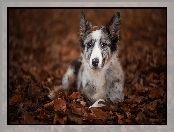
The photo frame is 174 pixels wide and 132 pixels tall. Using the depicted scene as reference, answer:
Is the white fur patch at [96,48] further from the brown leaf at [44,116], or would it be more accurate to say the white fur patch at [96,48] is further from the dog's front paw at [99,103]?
the brown leaf at [44,116]

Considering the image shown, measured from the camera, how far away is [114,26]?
17.0 ft

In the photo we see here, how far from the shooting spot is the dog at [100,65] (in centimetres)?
509

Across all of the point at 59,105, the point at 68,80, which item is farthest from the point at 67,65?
the point at 59,105

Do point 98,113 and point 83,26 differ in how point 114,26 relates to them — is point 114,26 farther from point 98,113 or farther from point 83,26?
point 98,113

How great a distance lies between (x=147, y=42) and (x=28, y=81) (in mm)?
1523

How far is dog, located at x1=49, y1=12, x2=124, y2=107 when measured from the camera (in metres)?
5.09

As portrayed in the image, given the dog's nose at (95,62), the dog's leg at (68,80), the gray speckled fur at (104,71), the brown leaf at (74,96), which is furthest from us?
the dog's leg at (68,80)

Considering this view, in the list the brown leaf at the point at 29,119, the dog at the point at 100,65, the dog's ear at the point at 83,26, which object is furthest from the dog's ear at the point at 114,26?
the brown leaf at the point at 29,119

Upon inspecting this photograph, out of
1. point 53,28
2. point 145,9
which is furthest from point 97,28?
point 53,28

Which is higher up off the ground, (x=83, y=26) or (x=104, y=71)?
(x=83, y=26)

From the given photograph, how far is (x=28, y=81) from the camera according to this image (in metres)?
5.62

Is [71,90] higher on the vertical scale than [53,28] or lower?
lower

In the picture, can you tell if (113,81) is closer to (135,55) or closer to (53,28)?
(135,55)

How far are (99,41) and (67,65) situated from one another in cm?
96
